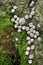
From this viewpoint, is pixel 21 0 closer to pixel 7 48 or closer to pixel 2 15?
pixel 2 15

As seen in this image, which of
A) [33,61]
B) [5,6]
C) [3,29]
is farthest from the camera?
[5,6]

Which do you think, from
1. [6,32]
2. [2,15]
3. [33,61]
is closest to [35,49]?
[33,61]

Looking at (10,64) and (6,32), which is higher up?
(6,32)

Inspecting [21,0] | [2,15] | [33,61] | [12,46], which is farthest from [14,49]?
[21,0]

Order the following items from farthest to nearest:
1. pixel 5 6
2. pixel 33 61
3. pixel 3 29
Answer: pixel 5 6 → pixel 3 29 → pixel 33 61

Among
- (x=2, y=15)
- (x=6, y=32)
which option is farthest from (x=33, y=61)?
(x=2, y=15)

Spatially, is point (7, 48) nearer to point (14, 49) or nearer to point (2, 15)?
point (14, 49)

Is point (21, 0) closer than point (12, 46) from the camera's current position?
No

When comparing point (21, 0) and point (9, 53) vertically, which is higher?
point (21, 0)

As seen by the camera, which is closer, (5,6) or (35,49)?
(35,49)
